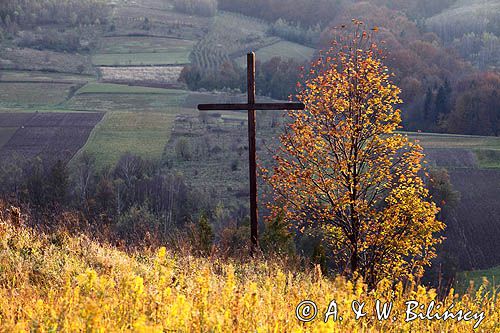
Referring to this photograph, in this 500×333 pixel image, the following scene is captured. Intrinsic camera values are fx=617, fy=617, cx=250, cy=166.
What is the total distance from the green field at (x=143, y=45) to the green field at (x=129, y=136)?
1397 inches

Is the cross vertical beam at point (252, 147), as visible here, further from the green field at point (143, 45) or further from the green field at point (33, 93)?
the green field at point (143, 45)

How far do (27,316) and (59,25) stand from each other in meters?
117

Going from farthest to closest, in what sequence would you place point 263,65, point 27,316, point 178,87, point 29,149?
1. point 263,65
2. point 178,87
3. point 29,149
4. point 27,316

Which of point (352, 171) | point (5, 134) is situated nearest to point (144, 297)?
point (352, 171)

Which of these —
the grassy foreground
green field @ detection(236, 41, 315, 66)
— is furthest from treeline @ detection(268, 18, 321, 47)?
the grassy foreground

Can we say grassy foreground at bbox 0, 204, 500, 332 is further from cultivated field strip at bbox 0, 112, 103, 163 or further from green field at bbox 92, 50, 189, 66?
green field at bbox 92, 50, 189, 66

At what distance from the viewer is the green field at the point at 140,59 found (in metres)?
92.1

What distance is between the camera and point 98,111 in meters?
67.1

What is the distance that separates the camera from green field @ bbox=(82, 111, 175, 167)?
5403 centimetres

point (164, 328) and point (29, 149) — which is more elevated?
point (164, 328)

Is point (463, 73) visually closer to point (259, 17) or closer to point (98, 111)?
point (98, 111)

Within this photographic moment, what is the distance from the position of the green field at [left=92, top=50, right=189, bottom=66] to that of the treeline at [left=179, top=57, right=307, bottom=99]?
18.8 ft

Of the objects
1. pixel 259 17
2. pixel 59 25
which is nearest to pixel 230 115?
pixel 59 25

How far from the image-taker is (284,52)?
344ft
